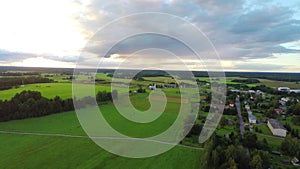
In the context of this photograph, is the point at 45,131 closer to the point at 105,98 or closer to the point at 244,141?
the point at 105,98

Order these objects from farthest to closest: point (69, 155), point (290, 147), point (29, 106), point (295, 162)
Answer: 1. point (29, 106)
2. point (290, 147)
3. point (69, 155)
4. point (295, 162)

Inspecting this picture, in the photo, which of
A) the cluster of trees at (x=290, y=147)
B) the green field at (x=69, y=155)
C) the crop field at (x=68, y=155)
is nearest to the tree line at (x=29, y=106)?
the crop field at (x=68, y=155)

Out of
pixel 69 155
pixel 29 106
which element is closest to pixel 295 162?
pixel 69 155

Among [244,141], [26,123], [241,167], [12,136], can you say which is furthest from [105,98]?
[241,167]

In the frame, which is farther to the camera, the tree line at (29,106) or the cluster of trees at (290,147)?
the tree line at (29,106)

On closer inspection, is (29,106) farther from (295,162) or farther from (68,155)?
(295,162)

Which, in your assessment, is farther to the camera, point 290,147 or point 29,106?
point 29,106

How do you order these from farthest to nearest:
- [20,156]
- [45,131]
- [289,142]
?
1. [45,131]
2. [289,142]
3. [20,156]

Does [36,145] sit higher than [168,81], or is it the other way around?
[168,81]

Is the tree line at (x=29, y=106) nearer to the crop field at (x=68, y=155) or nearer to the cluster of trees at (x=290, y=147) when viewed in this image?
the crop field at (x=68, y=155)
